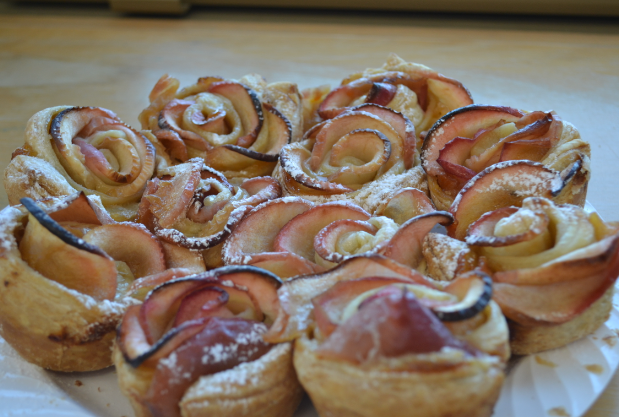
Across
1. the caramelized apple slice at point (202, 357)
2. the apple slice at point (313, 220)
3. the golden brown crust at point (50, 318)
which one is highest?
the apple slice at point (313, 220)

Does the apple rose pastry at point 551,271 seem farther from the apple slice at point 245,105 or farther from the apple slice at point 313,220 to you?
the apple slice at point 245,105

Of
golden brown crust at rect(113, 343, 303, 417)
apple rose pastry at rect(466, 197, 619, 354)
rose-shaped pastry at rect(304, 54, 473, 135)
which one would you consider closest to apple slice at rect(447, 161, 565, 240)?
apple rose pastry at rect(466, 197, 619, 354)

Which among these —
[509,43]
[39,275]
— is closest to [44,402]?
[39,275]

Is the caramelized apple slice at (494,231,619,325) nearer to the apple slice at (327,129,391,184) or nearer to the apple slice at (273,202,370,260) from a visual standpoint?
the apple slice at (273,202,370,260)

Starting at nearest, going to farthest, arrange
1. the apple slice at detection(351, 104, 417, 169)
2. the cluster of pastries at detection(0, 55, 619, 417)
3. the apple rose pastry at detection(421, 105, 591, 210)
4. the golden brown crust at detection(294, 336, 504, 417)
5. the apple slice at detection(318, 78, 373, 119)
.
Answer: the golden brown crust at detection(294, 336, 504, 417), the cluster of pastries at detection(0, 55, 619, 417), the apple rose pastry at detection(421, 105, 591, 210), the apple slice at detection(351, 104, 417, 169), the apple slice at detection(318, 78, 373, 119)

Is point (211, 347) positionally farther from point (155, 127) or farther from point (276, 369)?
point (155, 127)

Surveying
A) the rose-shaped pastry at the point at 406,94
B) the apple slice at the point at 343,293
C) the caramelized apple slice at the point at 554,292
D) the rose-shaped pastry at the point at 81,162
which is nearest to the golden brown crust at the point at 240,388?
the apple slice at the point at 343,293
